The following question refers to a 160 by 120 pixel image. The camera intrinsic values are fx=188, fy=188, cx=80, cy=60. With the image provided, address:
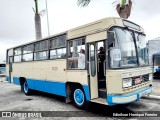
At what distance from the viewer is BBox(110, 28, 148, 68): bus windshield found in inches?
220

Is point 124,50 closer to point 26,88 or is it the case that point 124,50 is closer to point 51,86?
point 51,86

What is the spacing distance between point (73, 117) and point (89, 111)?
0.81 metres

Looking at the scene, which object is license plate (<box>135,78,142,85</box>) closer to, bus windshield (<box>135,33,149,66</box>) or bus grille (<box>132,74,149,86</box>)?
bus grille (<box>132,74,149,86</box>)

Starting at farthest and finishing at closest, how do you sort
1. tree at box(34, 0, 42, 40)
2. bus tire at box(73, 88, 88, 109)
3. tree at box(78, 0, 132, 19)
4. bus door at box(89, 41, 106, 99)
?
tree at box(34, 0, 42, 40), tree at box(78, 0, 132, 19), bus tire at box(73, 88, 88, 109), bus door at box(89, 41, 106, 99)

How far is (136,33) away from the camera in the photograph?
21.5 feet

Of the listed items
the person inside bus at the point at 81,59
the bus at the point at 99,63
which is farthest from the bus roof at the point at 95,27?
the person inside bus at the point at 81,59

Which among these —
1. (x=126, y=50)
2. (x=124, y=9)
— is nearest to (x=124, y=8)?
(x=124, y=9)

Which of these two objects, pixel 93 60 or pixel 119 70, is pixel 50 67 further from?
pixel 119 70

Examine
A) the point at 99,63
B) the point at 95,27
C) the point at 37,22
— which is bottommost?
the point at 99,63

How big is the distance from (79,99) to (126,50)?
2.58m

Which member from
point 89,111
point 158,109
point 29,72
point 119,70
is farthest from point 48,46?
point 158,109

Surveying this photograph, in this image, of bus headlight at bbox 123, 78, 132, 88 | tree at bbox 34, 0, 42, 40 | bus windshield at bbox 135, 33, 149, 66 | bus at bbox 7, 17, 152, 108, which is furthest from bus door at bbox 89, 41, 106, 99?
tree at bbox 34, 0, 42, 40

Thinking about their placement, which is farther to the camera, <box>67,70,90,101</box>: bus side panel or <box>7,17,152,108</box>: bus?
<box>67,70,90,101</box>: bus side panel

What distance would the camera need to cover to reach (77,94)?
7.13m
